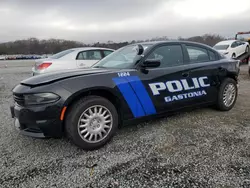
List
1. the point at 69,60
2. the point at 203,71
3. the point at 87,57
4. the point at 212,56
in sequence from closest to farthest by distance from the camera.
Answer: the point at 203,71, the point at 212,56, the point at 69,60, the point at 87,57

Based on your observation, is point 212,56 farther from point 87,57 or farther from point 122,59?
point 87,57

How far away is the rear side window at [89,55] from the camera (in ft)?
23.1

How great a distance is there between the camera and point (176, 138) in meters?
3.02

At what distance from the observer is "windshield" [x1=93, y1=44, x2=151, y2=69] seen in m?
3.22

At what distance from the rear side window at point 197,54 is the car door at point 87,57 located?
3968mm

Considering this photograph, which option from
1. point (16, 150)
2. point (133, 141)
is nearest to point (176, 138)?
point (133, 141)

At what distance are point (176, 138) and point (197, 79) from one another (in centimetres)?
124

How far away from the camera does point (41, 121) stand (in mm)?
2447

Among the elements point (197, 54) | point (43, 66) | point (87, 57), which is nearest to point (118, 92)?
point (197, 54)

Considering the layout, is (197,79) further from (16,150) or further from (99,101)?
(16,150)

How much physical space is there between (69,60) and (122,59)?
3.83m

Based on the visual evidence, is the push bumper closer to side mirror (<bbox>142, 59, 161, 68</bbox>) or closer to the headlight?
the headlight

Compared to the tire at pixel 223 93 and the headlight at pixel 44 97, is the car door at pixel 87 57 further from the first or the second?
the headlight at pixel 44 97

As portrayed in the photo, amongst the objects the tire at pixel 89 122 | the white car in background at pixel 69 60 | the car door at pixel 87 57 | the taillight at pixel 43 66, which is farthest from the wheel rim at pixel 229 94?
the taillight at pixel 43 66
